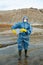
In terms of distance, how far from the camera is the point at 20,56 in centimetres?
1225

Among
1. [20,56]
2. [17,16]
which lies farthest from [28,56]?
[17,16]

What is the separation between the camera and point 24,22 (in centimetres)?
1191

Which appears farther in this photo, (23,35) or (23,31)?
(23,35)

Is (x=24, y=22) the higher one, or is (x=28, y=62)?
(x=24, y=22)

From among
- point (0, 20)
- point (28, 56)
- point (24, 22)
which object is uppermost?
point (24, 22)

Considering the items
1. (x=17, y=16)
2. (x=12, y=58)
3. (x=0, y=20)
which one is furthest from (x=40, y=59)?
(x=0, y=20)

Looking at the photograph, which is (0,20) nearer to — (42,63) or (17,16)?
(17,16)

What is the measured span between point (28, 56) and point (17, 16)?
88063 millimetres

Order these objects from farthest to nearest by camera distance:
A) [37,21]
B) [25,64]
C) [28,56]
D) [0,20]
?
[0,20]
[37,21]
[28,56]
[25,64]

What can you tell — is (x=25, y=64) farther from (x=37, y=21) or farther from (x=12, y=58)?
(x=37, y=21)

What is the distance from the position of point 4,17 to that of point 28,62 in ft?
333

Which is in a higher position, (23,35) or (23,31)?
(23,31)

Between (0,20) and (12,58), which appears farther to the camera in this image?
(0,20)

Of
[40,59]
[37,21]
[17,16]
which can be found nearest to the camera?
[40,59]
